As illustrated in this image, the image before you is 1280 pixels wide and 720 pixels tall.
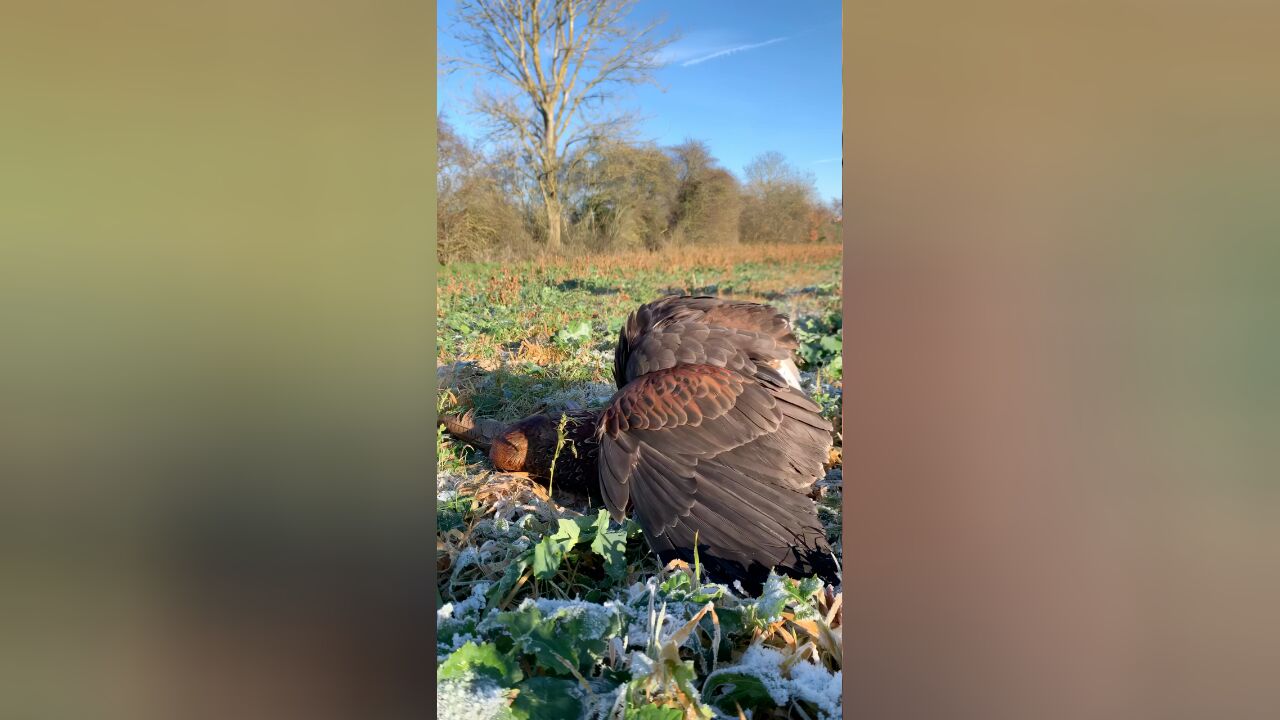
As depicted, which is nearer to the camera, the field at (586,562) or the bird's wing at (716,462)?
the field at (586,562)

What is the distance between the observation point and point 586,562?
4.51 ft

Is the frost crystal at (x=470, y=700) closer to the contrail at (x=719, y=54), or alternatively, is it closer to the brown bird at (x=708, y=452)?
the brown bird at (x=708, y=452)

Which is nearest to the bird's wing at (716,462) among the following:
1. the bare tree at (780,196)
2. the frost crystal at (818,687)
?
the frost crystal at (818,687)

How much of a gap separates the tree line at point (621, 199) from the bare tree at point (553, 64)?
2.2 inches

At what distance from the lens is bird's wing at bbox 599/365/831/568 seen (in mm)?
1349

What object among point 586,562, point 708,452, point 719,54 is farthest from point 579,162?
point 586,562

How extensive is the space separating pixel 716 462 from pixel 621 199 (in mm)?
870

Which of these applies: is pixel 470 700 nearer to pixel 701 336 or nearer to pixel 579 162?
pixel 701 336

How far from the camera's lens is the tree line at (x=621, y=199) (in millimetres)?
1961

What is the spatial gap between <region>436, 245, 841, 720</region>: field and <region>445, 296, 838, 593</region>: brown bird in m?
0.08
